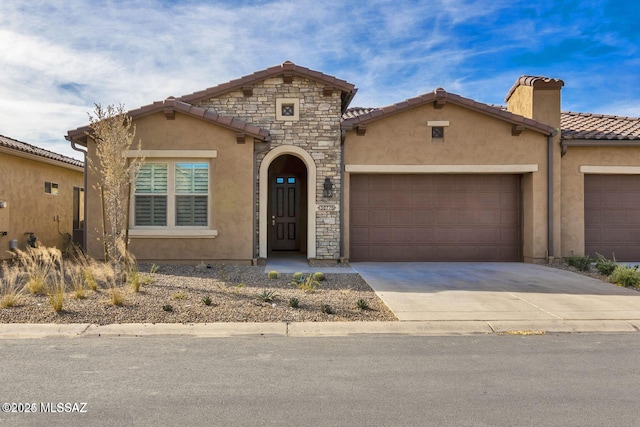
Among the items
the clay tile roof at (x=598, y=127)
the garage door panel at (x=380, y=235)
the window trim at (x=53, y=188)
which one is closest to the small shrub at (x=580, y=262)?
the clay tile roof at (x=598, y=127)

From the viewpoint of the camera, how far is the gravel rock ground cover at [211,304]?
6.90m

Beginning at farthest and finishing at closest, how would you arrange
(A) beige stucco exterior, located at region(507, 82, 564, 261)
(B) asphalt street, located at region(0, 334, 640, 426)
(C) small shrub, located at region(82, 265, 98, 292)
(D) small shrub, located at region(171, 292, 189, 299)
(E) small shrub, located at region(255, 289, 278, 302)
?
(A) beige stucco exterior, located at region(507, 82, 564, 261) < (C) small shrub, located at region(82, 265, 98, 292) < (D) small shrub, located at region(171, 292, 189, 299) < (E) small shrub, located at region(255, 289, 278, 302) < (B) asphalt street, located at region(0, 334, 640, 426)

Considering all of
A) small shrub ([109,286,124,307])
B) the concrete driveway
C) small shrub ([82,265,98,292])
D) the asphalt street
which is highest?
small shrub ([82,265,98,292])

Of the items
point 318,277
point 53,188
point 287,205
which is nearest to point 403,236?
point 287,205

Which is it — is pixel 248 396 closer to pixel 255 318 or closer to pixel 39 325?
pixel 255 318

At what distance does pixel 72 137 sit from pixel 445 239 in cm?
1026

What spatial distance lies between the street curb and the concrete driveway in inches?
8.7

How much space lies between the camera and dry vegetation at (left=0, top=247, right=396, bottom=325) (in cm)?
696

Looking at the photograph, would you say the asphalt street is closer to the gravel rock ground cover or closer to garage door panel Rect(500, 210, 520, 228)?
the gravel rock ground cover

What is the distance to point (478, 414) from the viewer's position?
3887 millimetres

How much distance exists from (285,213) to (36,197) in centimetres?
807

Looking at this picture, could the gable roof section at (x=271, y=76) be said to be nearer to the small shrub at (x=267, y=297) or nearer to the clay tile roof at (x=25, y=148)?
the clay tile roof at (x=25, y=148)

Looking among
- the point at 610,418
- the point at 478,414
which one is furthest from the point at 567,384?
the point at 478,414

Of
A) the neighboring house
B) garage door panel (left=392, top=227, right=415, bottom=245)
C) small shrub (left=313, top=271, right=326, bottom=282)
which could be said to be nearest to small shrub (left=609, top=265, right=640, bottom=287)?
garage door panel (left=392, top=227, right=415, bottom=245)
